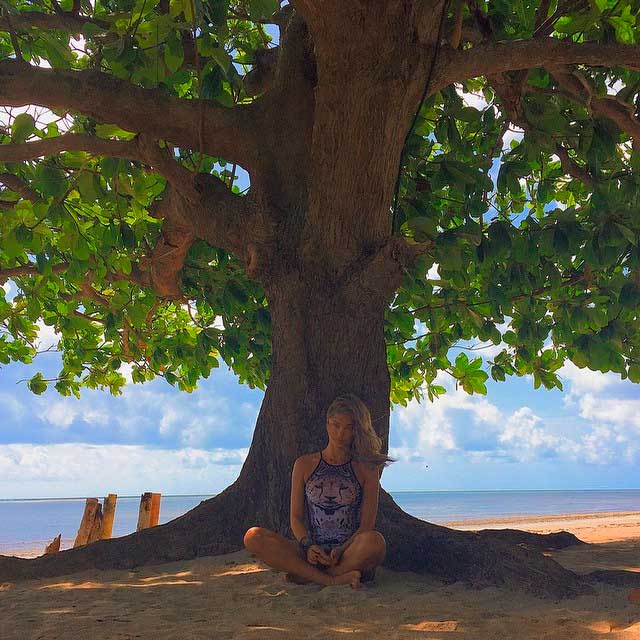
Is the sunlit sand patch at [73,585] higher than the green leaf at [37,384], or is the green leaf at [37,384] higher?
the green leaf at [37,384]

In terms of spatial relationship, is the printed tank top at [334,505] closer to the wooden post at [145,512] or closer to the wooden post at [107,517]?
the wooden post at [145,512]

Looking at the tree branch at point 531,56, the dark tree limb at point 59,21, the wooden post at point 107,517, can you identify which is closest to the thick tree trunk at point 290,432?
the tree branch at point 531,56

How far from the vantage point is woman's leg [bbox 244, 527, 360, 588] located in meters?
5.10

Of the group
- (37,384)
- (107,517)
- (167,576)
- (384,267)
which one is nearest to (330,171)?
(384,267)

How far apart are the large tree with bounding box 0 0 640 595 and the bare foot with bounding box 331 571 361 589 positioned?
83 cm

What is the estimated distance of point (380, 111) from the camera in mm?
5945

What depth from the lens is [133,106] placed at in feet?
20.3

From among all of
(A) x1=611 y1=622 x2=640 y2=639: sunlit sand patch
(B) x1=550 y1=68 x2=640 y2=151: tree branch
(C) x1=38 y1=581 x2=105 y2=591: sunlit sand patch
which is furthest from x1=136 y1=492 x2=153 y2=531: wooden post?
(A) x1=611 y1=622 x2=640 y2=639: sunlit sand patch

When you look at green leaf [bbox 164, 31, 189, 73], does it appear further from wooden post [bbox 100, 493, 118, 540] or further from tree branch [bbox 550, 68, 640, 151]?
wooden post [bbox 100, 493, 118, 540]

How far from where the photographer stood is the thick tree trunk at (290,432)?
6.11 m

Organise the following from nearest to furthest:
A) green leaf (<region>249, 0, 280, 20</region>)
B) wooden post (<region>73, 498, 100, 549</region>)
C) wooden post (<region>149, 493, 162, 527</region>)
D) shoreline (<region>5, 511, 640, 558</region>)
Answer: green leaf (<region>249, 0, 280, 20</region>), wooden post (<region>73, 498, 100, 549</region>), wooden post (<region>149, 493, 162, 527</region>), shoreline (<region>5, 511, 640, 558</region>)

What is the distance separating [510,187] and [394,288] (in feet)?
5.33

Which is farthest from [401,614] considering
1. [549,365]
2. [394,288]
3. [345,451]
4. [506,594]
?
[549,365]

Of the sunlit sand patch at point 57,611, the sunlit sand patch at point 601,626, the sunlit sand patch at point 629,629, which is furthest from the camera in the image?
the sunlit sand patch at point 57,611
